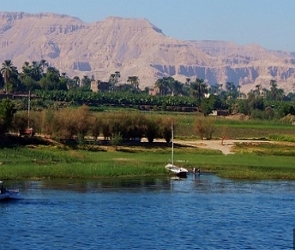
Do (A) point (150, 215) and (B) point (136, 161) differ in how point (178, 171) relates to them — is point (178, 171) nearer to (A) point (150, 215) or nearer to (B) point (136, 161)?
(B) point (136, 161)

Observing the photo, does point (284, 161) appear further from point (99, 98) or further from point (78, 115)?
point (99, 98)

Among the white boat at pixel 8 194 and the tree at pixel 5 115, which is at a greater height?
the tree at pixel 5 115

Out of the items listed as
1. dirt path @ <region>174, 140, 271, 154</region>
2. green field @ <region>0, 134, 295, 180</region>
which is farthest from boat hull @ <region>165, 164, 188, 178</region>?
dirt path @ <region>174, 140, 271, 154</region>

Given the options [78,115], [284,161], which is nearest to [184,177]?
[284,161]

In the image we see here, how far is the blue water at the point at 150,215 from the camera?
47219mm

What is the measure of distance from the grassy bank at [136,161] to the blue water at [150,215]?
2.60 metres

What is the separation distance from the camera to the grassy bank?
72.2 m

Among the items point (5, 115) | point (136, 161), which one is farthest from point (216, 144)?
point (5, 115)

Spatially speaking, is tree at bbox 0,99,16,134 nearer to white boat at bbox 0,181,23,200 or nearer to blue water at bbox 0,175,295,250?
blue water at bbox 0,175,295,250

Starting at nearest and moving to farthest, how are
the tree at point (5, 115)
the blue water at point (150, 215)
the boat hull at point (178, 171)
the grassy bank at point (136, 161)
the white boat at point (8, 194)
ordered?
1. the blue water at point (150, 215)
2. the white boat at point (8, 194)
3. the grassy bank at point (136, 161)
4. the boat hull at point (178, 171)
5. the tree at point (5, 115)

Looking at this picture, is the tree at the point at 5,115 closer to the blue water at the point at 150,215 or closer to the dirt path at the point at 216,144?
the dirt path at the point at 216,144

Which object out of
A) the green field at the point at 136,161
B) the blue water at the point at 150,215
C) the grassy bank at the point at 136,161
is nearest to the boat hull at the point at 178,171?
the grassy bank at the point at 136,161

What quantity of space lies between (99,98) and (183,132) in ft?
192

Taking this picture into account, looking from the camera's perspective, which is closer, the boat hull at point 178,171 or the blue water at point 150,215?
the blue water at point 150,215
